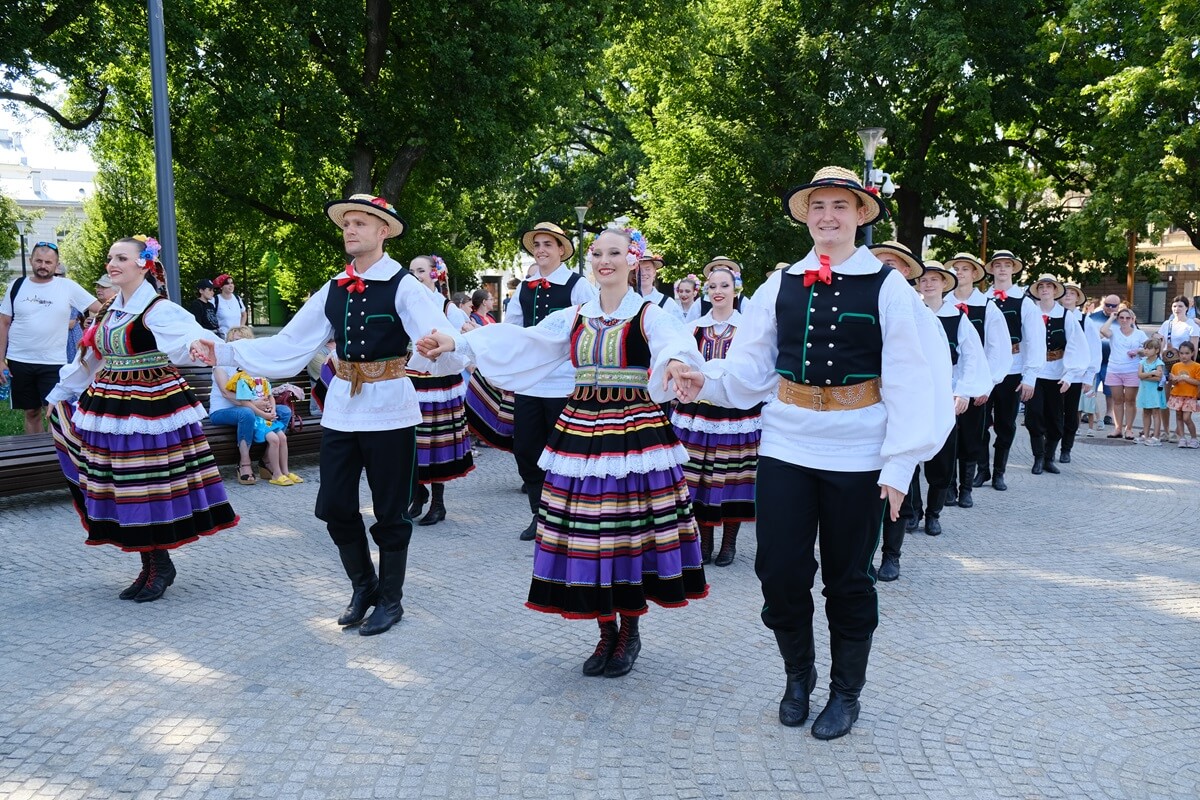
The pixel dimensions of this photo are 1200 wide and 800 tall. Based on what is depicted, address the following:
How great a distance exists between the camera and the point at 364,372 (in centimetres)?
518

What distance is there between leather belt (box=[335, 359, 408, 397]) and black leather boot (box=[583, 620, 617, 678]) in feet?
5.48

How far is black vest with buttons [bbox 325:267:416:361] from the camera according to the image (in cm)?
518

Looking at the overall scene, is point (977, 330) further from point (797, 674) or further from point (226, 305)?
point (226, 305)

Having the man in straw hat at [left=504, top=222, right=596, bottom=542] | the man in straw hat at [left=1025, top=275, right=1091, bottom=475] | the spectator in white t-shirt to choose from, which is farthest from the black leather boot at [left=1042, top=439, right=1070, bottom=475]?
the spectator in white t-shirt

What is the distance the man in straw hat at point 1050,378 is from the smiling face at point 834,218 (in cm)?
764

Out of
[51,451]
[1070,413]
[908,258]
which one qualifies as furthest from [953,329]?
[51,451]

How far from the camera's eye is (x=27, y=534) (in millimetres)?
7492

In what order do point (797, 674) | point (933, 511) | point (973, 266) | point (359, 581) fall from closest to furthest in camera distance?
point (797, 674)
point (359, 581)
point (933, 511)
point (973, 266)

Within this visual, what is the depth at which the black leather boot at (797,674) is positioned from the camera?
416 cm

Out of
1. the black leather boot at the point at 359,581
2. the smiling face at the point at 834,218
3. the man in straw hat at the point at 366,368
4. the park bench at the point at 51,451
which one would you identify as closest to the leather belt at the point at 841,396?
the smiling face at the point at 834,218

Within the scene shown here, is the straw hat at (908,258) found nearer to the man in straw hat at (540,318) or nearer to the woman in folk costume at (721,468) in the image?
the woman in folk costume at (721,468)

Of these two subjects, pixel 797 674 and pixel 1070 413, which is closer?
pixel 797 674

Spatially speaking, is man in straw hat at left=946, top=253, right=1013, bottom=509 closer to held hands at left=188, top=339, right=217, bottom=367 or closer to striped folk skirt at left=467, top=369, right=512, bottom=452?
striped folk skirt at left=467, top=369, right=512, bottom=452

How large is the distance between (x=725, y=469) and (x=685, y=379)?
2.52 m
